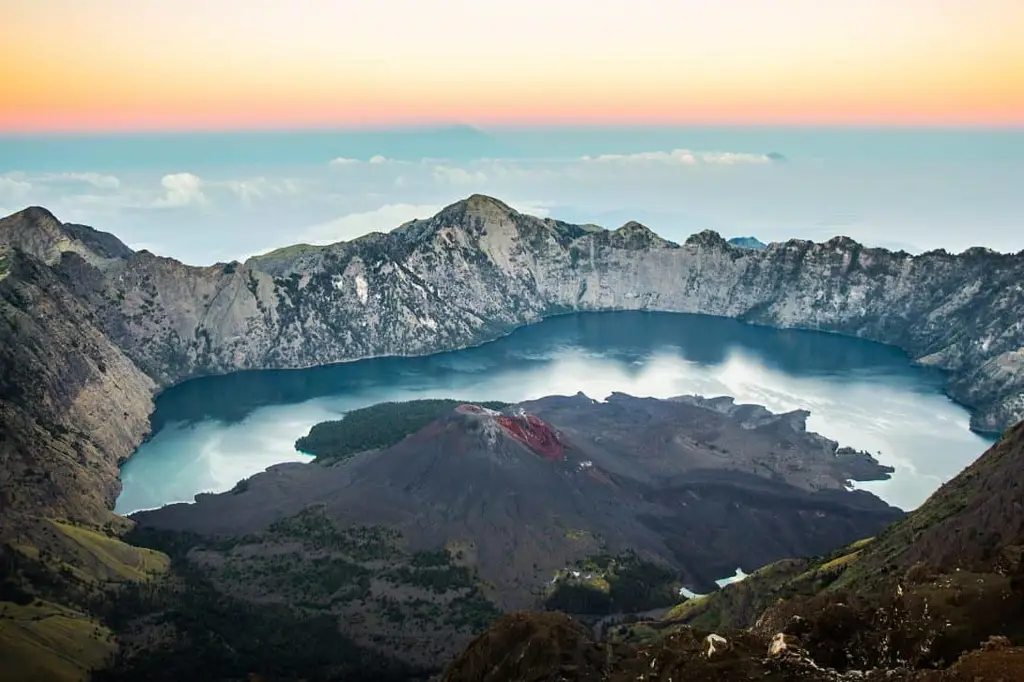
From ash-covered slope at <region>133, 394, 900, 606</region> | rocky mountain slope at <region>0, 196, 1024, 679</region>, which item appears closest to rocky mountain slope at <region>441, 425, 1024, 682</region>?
ash-covered slope at <region>133, 394, 900, 606</region>

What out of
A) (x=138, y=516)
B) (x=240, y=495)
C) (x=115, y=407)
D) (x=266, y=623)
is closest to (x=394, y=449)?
(x=240, y=495)

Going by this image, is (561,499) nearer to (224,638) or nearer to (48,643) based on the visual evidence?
(224,638)

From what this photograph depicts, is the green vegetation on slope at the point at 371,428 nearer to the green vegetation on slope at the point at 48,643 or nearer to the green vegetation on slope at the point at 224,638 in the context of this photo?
the green vegetation on slope at the point at 224,638

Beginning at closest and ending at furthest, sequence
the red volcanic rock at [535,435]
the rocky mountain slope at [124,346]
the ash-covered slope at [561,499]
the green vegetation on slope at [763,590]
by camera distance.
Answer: the green vegetation on slope at [763,590] < the rocky mountain slope at [124,346] < the ash-covered slope at [561,499] < the red volcanic rock at [535,435]

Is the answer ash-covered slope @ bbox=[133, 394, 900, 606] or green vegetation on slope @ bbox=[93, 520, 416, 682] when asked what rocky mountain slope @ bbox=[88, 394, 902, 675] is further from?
green vegetation on slope @ bbox=[93, 520, 416, 682]

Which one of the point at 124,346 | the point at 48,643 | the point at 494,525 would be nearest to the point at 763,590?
the point at 494,525

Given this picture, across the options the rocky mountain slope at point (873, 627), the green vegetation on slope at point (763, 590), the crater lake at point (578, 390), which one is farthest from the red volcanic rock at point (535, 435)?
the rocky mountain slope at point (873, 627)
